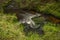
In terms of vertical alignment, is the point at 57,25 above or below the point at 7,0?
below

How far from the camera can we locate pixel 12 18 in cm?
974

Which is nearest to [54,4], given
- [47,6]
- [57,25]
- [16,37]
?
[47,6]

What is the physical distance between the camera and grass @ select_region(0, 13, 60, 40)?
803cm

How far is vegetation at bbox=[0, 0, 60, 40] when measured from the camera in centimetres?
812

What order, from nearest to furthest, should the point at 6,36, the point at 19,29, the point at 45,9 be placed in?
the point at 6,36 → the point at 19,29 → the point at 45,9

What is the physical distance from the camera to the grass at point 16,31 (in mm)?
8031

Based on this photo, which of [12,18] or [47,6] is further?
[47,6]

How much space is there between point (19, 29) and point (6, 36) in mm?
1223

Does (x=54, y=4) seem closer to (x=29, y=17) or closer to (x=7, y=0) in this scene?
(x=29, y=17)

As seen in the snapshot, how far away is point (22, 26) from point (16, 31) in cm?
96

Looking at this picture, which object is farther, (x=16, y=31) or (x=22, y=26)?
(x=22, y=26)

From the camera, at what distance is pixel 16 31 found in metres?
8.45

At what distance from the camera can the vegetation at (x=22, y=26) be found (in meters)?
8.12

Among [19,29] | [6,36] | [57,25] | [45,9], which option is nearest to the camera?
[6,36]
